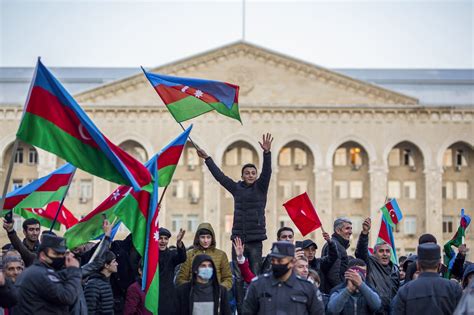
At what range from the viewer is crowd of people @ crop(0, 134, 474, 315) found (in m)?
9.84

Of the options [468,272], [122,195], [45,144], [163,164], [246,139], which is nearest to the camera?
[45,144]

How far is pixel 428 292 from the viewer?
34.0 ft

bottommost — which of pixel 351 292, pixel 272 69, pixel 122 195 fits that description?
pixel 351 292

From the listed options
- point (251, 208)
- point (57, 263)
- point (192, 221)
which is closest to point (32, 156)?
point (192, 221)

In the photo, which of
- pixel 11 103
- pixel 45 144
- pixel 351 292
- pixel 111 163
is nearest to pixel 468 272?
pixel 351 292

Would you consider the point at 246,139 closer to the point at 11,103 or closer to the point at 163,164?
the point at 11,103

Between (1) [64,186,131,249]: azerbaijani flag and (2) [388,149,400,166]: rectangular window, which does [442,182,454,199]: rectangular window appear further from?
(1) [64,186,131,249]: azerbaijani flag

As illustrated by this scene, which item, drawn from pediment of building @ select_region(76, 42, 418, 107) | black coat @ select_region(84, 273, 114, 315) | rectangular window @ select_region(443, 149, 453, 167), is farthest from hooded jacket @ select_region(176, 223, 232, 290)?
rectangular window @ select_region(443, 149, 453, 167)

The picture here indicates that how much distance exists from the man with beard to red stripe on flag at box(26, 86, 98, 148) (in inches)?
178

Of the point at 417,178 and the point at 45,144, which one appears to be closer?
the point at 45,144

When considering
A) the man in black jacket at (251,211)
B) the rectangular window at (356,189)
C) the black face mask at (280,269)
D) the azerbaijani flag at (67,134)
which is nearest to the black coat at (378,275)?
the man in black jacket at (251,211)

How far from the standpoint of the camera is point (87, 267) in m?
11.6

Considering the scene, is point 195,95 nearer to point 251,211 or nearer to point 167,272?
point 251,211

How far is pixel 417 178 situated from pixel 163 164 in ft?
148
